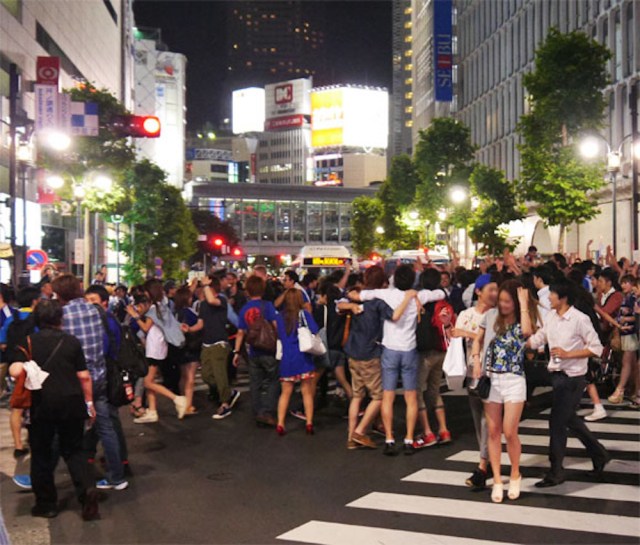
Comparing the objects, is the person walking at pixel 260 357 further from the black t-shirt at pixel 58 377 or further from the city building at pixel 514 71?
the city building at pixel 514 71

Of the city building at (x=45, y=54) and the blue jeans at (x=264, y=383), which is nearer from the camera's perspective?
the blue jeans at (x=264, y=383)

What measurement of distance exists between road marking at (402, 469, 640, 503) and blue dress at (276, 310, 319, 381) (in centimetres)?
244

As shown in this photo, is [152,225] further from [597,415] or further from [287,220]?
[287,220]

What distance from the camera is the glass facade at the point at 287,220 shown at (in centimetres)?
10769

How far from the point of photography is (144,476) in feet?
26.3

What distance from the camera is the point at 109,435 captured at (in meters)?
7.30

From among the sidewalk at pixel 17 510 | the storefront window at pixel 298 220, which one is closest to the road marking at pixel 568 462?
the sidewalk at pixel 17 510

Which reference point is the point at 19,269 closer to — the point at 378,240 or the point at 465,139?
the point at 465,139

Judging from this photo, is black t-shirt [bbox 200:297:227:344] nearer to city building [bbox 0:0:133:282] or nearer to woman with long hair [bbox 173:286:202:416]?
woman with long hair [bbox 173:286:202:416]

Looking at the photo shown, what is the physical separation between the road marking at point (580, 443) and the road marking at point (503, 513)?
2.55 metres

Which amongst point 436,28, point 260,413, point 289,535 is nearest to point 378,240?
point 436,28

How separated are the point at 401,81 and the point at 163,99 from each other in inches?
2760

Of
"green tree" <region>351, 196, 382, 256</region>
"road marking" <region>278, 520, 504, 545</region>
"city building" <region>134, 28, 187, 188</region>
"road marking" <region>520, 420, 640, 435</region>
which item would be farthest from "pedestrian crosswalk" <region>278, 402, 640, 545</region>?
"city building" <region>134, 28, 187, 188</region>

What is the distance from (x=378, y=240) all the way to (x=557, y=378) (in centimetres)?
6629
